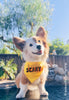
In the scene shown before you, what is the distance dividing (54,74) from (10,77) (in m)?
2.64

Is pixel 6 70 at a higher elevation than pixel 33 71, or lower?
lower

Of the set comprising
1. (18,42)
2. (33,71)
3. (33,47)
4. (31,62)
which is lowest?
(33,71)

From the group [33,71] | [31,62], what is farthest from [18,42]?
[33,71]

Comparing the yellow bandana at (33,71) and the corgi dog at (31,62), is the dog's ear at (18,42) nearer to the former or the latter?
the corgi dog at (31,62)

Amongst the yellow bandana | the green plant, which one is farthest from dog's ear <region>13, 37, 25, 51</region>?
the green plant

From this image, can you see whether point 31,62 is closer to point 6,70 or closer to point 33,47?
point 33,47

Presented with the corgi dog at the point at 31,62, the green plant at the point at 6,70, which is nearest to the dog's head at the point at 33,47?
the corgi dog at the point at 31,62

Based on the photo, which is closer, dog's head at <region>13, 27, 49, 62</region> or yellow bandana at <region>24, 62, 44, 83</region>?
dog's head at <region>13, 27, 49, 62</region>

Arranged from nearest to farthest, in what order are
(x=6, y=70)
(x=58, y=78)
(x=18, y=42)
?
(x=18, y=42), (x=58, y=78), (x=6, y=70)

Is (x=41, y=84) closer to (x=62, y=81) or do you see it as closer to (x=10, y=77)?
(x=62, y=81)

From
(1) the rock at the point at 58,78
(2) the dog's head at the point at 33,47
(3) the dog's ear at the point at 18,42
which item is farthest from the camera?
(1) the rock at the point at 58,78

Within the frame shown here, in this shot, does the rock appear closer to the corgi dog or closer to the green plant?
the green plant

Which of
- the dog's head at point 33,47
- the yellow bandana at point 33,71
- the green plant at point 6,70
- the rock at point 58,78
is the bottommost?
the rock at point 58,78

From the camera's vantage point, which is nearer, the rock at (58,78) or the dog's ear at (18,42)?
the dog's ear at (18,42)
